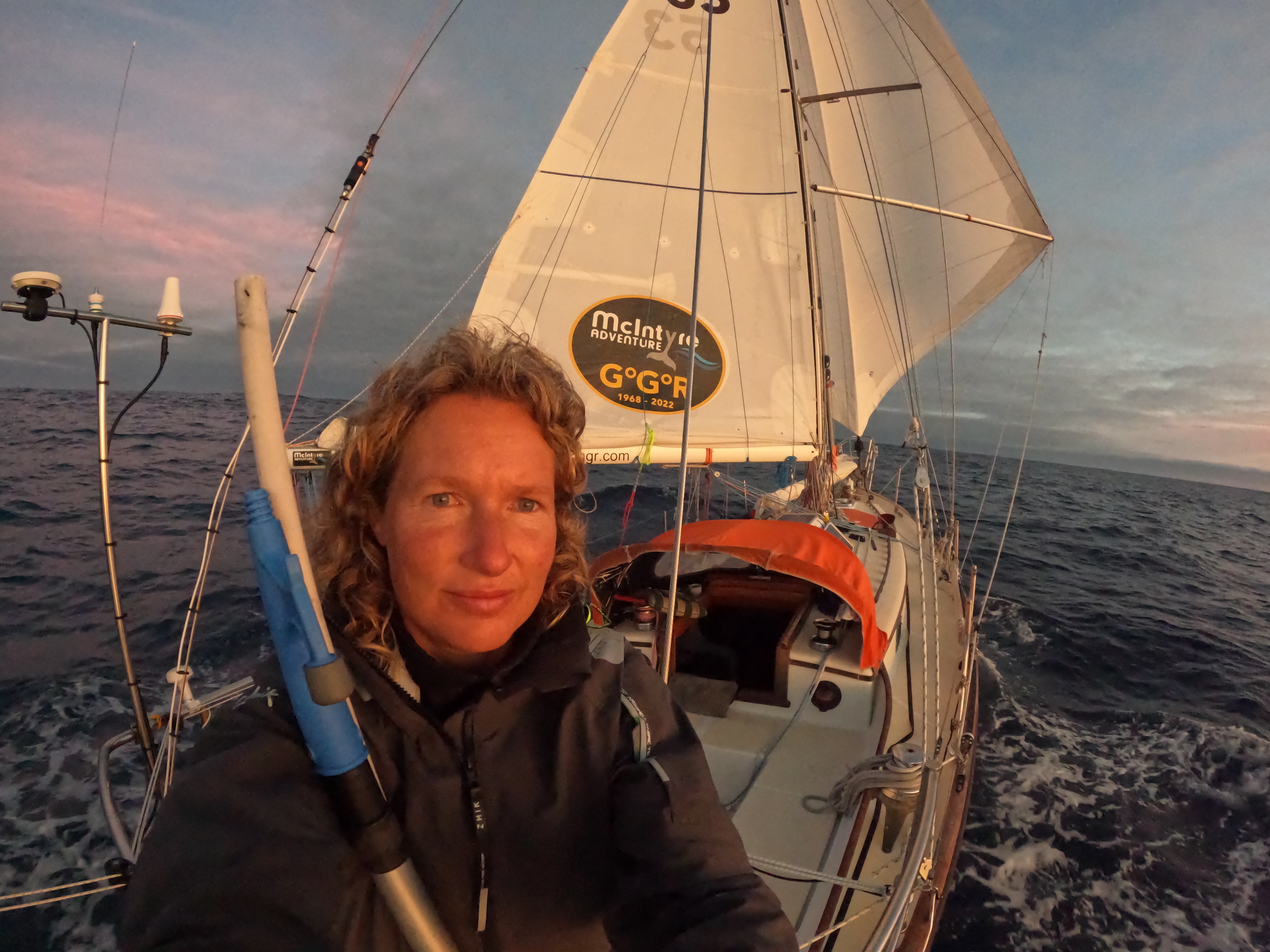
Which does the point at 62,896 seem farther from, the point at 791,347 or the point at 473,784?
the point at 791,347

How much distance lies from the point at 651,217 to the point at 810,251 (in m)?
1.95

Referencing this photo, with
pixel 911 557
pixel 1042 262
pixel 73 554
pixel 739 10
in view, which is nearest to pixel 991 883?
pixel 911 557

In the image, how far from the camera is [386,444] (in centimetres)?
148

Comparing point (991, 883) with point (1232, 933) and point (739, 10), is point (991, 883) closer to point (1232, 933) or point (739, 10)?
point (1232, 933)

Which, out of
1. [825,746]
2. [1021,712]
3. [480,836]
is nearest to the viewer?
[480,836]

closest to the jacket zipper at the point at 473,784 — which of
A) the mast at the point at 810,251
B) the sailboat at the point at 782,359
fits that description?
the sailboat at the point at 782,359

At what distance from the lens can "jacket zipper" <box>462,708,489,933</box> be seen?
50.0 inches

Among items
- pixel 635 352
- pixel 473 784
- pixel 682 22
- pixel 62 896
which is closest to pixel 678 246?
pixel 635 352

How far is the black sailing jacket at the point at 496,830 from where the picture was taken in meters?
0.99

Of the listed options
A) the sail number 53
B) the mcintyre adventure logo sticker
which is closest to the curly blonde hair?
the mcintyre adventure logo sticker

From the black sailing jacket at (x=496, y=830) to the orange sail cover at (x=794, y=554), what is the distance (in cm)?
283

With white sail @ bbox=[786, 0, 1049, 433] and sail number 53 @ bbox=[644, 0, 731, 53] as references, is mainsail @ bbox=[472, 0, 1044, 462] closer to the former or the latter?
sail number 53 @ bbox=[644, 0, 731, 53]

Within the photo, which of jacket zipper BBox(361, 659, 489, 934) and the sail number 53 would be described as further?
the sail number 53

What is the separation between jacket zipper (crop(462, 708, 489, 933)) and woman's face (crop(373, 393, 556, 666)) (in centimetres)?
26
